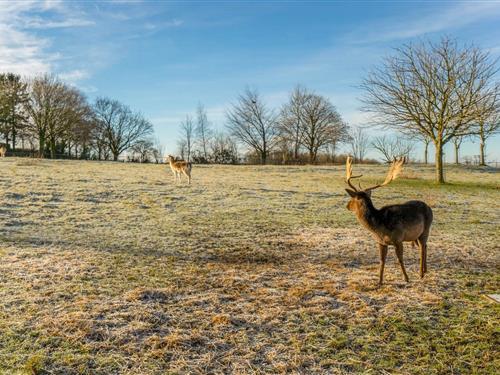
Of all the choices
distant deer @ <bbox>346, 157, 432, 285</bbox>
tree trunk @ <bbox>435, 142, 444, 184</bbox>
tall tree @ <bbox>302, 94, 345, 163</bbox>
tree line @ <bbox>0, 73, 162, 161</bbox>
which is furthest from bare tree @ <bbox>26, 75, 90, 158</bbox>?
distant deer @ <bbox>346, 157, 432, 285</bbox>

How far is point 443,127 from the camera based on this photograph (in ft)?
77.9

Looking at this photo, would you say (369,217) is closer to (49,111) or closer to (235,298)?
(235,298)

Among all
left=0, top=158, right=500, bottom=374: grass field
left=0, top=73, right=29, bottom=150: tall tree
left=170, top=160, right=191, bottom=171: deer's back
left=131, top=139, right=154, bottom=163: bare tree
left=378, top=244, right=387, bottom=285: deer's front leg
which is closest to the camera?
left=0, top=158, right=500, bottom=374: grass field

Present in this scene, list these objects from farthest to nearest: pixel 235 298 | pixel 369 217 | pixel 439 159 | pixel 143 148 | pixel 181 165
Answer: pixel 143 148, pixel 439 159, pixel 181 165, pixel 369 217, pixel 235 298

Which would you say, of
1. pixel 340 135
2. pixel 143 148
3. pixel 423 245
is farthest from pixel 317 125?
pixel 423 245

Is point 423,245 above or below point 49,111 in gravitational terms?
below

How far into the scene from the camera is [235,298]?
578cm

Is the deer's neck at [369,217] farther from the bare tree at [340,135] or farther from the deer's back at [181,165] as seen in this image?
the bare tree at [340,135]

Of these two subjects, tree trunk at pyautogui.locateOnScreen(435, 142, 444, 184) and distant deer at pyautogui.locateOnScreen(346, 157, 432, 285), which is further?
tree trunk at pyautogui.locateOnScreen(435, 142, 444, 184)

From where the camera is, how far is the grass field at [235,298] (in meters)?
4.11

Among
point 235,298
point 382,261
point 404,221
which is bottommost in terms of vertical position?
point 235,298

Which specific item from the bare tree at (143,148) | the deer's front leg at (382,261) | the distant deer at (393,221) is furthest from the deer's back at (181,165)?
the bare tree at (143,148)

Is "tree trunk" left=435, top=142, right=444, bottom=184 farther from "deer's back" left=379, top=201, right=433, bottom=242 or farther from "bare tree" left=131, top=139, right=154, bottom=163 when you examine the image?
"bare tree" left=131, top=139, right=154, bottom=163

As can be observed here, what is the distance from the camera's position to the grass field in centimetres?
411
